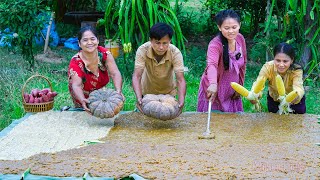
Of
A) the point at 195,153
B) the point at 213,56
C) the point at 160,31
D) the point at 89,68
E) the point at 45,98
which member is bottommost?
the point at 195,153

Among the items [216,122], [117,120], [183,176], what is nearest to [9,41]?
[117,120]

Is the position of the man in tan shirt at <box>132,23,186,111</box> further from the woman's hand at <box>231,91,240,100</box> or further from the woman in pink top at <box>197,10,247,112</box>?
the woman's hand at <box>231,91,240,100</box>

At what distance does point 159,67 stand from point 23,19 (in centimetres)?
327

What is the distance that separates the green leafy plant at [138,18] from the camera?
231 inches

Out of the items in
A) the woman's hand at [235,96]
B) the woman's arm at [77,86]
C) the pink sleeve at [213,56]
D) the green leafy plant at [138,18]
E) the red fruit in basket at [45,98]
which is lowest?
the red fruit in basket at [45,98]

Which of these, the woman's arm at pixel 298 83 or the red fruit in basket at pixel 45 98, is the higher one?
the woman's arm at pixel 298 83

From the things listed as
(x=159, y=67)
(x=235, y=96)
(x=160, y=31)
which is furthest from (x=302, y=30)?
(x=160, y=31)

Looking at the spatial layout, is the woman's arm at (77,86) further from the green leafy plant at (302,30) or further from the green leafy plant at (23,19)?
the green leafy plant at (23,19)

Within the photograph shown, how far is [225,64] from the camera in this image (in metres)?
4.12

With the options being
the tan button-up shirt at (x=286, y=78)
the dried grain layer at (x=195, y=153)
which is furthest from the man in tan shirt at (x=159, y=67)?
the tan button-up shirt at (x=286, y=78)

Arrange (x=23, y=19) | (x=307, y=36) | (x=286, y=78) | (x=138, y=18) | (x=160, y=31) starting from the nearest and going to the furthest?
1. (x=160, y=31)
2. (x=286, y=78)
3. (x=138, y=18)
4. (x=307, y=36)
5. (x=23, y=19)

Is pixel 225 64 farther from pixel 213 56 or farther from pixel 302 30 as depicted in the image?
pixel 302 30

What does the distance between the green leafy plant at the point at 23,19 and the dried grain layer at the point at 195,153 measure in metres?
3.35

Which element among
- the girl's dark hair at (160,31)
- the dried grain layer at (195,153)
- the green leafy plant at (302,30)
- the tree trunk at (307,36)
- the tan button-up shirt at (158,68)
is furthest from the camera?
the tree trunk at (307,36)
